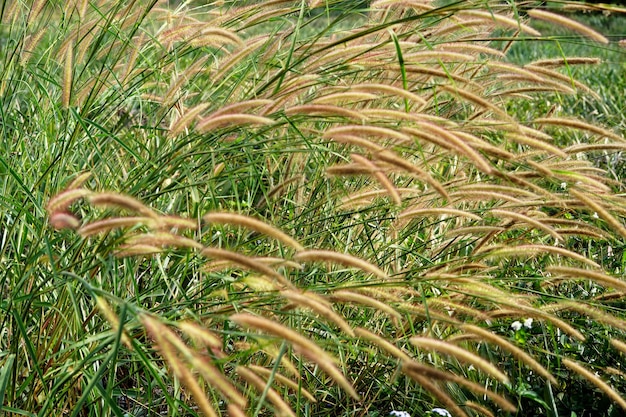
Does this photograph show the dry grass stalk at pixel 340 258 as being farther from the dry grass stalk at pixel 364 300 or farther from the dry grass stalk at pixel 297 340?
the dry grass stalk at pixel 297 340

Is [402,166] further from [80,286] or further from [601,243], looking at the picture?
[601,243]

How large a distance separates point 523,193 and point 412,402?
652 millimetres

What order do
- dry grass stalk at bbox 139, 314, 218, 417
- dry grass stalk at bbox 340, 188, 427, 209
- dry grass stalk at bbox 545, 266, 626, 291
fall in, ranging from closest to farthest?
dry grass stalk at bbox 139, 314, 218, 417 → dry grass stalk at bbox 545, 266, 626, 291 → dry grass stalk at bbox 340, 188, 427, 209

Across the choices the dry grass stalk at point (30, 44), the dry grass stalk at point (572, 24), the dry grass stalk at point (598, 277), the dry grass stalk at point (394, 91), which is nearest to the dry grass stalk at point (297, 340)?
the dry grass stalk at point (394, 91)

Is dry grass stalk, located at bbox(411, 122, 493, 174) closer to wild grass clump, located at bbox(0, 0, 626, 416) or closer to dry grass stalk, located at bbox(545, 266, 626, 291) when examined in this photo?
wild grass clump, located at bbox(0, 0, 626, 416)

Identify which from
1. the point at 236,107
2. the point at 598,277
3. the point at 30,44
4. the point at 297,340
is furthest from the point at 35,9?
the point at 598,277

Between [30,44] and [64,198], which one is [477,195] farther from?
[30,44]

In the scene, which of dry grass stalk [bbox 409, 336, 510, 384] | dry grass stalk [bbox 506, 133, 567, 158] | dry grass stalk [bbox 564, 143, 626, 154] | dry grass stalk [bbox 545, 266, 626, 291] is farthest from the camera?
dry grass stalk [bbox 564, 143, 626, 154]

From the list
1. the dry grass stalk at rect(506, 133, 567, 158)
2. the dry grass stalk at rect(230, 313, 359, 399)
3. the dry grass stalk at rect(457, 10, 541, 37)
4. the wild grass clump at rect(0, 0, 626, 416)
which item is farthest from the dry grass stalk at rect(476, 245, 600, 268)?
the dry grass stalk at rect(230, 313, 359, 399)

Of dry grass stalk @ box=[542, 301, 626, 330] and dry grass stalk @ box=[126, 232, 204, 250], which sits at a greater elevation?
dry grass stalk @ box=[126, 232, 204, 250]

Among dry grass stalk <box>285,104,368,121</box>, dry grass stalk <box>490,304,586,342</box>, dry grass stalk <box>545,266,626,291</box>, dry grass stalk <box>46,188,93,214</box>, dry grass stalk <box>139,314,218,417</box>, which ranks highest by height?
dry grass stalk <box>285,104,368,121</box>

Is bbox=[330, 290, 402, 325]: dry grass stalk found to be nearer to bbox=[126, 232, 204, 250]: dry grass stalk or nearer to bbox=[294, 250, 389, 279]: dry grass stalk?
bbox=[294, 250, 389, 279]: dry grass stalk

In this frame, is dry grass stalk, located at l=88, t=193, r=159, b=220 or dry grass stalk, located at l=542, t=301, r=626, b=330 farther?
dry grass stalk, located at l=542, t=301, r=626, b=330

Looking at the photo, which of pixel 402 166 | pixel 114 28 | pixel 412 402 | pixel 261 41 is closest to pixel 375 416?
pixel 412 402
